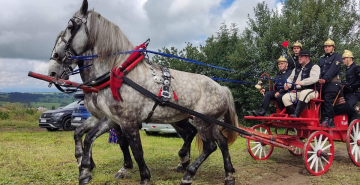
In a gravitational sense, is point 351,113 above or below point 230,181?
above

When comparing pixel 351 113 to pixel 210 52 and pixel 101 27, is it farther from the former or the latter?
pixel 210 52

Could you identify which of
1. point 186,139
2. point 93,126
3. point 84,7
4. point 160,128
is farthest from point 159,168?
point 160,128

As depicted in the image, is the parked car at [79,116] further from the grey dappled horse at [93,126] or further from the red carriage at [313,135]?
the red carriage at [313,135]

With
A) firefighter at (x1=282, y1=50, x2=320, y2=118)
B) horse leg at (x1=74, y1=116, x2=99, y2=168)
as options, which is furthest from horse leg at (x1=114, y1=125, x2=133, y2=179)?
firefighter at (x1=282, y1=50, x2=320, y2=118)

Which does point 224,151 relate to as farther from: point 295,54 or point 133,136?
point 295,54

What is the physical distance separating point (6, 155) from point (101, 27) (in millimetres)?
4836

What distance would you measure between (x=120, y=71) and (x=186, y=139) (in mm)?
2323

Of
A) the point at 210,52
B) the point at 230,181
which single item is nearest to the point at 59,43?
the point at 230,181

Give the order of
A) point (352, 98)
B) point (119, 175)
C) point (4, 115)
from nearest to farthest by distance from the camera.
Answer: point (119, 175)
point (352, 98)
point (4, 115)

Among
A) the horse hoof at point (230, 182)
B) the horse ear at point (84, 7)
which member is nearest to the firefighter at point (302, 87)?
the horse hoof at point (230, 182)

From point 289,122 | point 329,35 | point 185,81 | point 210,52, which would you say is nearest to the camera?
point 185,81

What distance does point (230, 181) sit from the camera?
5016 mm

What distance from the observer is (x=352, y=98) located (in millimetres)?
6406

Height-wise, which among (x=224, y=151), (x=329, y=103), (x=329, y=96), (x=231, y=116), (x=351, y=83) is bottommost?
(x=224, y=151)
